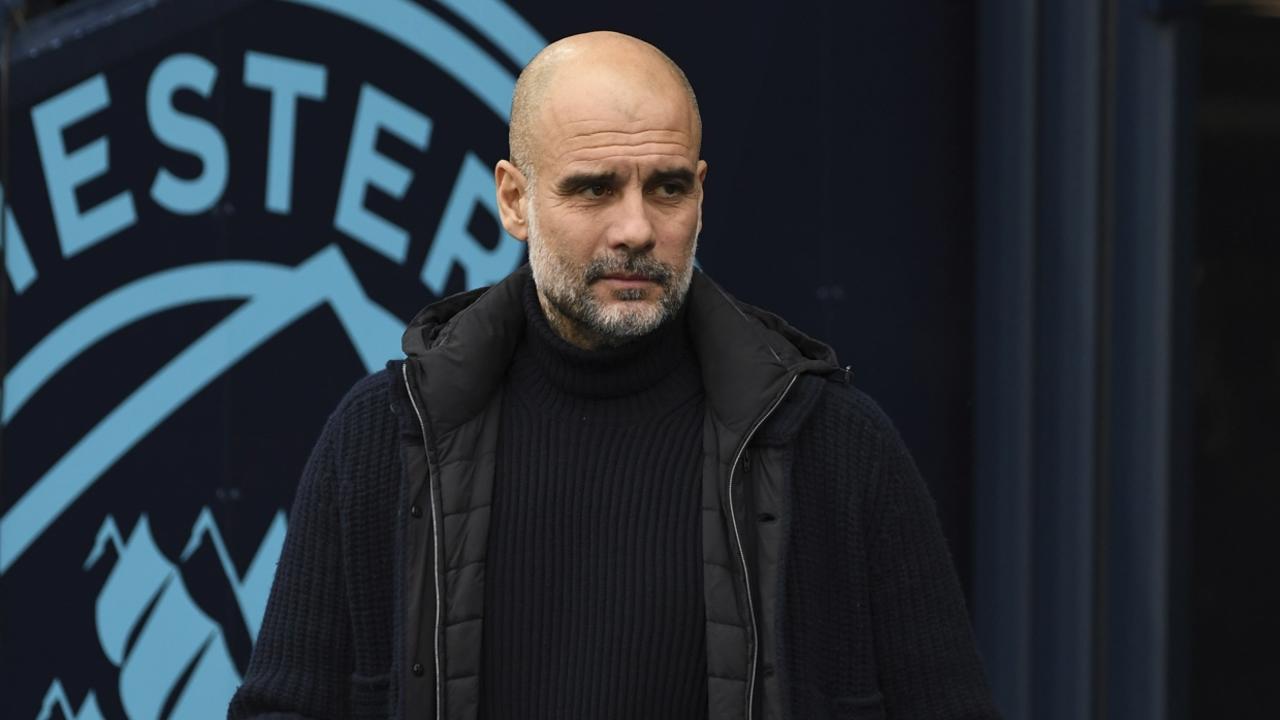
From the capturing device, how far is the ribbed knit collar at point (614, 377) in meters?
2.71

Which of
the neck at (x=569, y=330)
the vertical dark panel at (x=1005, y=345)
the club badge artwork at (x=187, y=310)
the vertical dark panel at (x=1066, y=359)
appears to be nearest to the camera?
the neck at (x=569, y=330)

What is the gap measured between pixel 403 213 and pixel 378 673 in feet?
7.83

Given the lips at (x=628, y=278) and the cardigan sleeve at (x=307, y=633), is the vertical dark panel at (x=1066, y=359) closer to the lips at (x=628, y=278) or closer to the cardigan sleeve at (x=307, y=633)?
the lips at (x=628, y=278)

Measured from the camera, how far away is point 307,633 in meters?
2.59

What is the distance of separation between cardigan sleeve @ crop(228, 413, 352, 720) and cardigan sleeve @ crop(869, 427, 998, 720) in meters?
0.72

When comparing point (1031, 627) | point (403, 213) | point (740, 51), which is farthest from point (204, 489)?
point (1031, 627)

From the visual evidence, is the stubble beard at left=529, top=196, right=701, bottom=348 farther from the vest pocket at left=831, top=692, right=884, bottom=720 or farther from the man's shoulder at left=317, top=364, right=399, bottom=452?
the vest pocket at left=831, top=692, right=884, bottom=720

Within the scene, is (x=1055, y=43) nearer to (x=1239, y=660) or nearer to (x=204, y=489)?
(x=1239, y=660)

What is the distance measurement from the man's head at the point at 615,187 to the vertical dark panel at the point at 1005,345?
259 centimetres

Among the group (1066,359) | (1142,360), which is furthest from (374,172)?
(1142,360)

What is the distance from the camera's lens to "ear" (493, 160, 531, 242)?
9.23ft

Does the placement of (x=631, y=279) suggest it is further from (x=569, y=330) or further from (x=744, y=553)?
(x=744, y=553)

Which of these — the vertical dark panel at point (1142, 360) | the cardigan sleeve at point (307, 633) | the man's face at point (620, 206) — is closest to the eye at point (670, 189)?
the man's face at point (620, 206)

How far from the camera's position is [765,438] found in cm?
259
